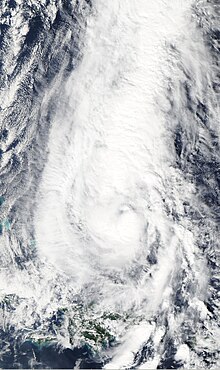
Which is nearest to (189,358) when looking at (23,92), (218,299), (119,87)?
(218,299)

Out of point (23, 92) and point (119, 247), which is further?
point (23, 92)

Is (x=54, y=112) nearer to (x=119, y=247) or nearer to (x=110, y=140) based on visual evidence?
(x=110, y=140)

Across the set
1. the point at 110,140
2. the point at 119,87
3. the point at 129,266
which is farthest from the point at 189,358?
the point at 119,87

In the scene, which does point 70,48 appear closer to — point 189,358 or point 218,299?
point 218,299

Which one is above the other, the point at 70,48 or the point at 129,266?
the point at 70,48

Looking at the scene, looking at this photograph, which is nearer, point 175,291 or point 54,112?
point 175,291

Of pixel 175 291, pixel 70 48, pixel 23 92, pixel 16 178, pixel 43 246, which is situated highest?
pixel 70 48
